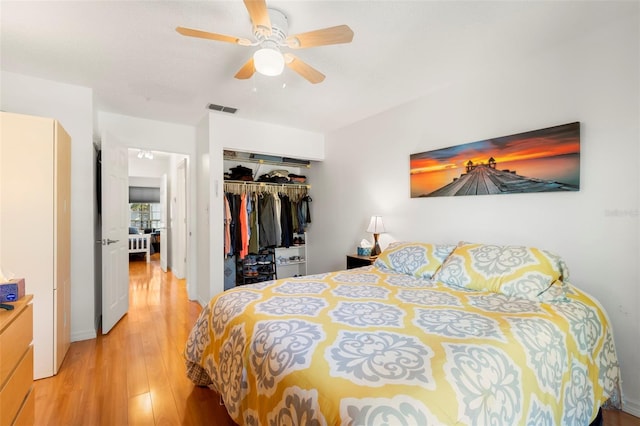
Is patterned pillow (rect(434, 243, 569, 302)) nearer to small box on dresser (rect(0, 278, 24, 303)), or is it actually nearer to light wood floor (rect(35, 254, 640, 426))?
light wood floor (rect(35, 254, 640, 426))

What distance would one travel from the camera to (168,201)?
20.1ft

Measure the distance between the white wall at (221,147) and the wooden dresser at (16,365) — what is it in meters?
2.06

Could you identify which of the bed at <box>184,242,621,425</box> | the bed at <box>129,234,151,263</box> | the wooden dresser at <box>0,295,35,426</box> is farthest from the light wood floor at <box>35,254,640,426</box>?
the bed at <box>129,234,151,263</box>

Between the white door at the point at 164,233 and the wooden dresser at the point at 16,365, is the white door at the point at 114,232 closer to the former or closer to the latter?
the wooden dresser at the point at 16,365

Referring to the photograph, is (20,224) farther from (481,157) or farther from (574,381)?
(481,157)

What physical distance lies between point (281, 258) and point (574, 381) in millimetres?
3902

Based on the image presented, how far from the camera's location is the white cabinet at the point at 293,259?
473 centimetres

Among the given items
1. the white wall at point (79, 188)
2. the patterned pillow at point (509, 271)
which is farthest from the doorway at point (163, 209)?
the patterned pillow at point (509, 271)

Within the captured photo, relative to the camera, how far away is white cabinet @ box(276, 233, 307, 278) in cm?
473

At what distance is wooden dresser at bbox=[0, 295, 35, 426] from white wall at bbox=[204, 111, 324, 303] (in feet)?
6.75

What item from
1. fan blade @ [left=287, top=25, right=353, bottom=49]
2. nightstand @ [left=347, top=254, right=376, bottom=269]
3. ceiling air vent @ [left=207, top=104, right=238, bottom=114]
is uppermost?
ceiling air vent @ [left=207, top=104, right=238, bottom=114]

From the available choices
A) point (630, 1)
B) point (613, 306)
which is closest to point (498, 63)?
point (630, 1)

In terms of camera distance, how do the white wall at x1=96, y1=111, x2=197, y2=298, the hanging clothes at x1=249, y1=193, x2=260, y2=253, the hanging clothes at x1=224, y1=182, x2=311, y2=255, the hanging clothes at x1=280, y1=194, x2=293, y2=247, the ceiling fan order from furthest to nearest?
the hanging clothes at x1=280, y1=194, x2=293, y2=247 → the hanging clothes at x1=249, y1=193, x2=260, y2=253 → the hanging clothes at x1=224, y1=182, x2=311, y2=255 → the white wall at x1=96, y1=111, x2=197, y2=298 → the ceiling fan

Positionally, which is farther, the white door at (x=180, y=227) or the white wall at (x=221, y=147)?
the white door at (x=180, y=227)
